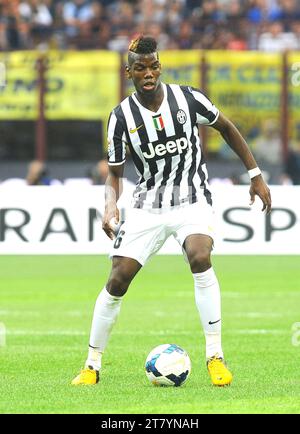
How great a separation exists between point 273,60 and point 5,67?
16.8ft

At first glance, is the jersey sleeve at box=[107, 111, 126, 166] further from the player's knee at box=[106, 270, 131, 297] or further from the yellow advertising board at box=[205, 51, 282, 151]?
the yellow advertising board at box=[205, 51, 282, 151]

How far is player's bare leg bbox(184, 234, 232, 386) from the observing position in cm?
812

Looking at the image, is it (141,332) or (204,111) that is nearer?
(204,111)

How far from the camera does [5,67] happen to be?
23547mm

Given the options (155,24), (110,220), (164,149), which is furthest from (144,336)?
(155,24)

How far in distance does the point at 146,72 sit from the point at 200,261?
1287mm

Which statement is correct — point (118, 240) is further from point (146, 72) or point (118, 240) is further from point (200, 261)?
point (146, 72)

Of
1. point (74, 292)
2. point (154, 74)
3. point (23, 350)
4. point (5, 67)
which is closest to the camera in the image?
point (154, 74)

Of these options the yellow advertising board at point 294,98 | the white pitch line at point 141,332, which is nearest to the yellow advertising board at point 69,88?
the yellow advertising board at point 294,98

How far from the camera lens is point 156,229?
834 centimetres

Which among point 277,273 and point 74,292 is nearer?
point 74,292

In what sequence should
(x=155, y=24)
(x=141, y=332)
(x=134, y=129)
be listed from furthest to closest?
(x=155, y=24), (x=141, y=332), (x=134, y=129)
